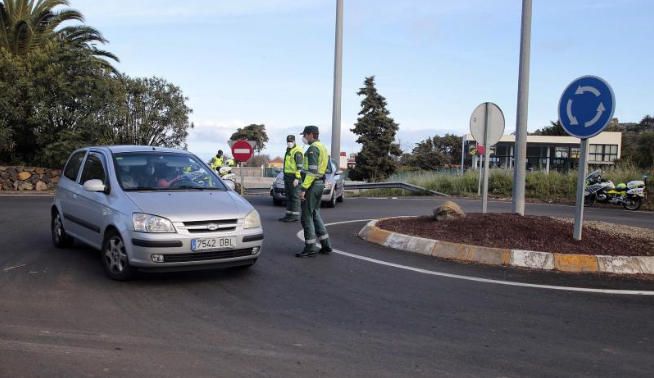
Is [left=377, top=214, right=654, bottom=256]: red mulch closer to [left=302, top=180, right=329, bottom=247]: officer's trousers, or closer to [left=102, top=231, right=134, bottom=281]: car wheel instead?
[left=302, top=180, right=329, bottom=247]: officer's trousers

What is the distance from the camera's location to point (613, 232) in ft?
28.8

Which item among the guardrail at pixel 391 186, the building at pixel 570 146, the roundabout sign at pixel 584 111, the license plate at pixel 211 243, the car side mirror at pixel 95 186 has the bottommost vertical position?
the license plate at pixel 211 243

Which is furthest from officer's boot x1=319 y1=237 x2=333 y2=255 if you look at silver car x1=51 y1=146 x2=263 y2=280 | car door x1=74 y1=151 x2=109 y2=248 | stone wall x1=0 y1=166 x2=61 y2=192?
stone wall x1=0 y1=166 x2=61 y2=192

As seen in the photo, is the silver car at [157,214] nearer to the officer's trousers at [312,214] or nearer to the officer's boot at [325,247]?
the officer's trousers at [312,214]

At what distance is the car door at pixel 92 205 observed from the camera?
6508 millimetres

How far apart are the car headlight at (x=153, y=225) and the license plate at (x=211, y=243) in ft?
0.87

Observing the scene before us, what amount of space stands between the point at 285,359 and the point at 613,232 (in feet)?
22.6

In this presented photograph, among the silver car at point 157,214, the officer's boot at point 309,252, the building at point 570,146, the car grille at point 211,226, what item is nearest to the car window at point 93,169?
the silver car at point 157,214

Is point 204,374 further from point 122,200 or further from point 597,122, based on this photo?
point 597,122

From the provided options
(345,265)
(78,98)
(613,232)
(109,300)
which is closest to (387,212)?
(613,232)

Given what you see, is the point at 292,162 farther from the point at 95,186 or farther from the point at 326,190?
the point at 95,186

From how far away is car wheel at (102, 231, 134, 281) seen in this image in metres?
5.95

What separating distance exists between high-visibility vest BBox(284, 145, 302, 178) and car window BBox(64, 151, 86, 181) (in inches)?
201

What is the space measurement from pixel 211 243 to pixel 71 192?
9.44ft
